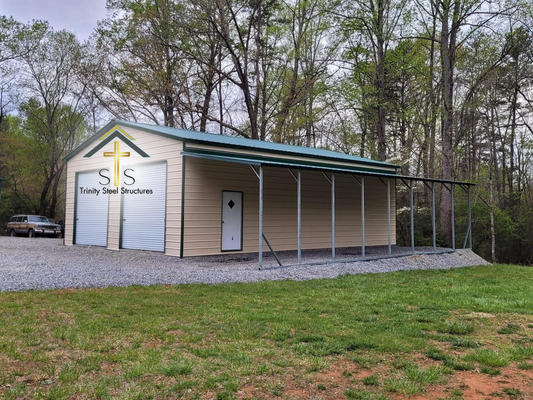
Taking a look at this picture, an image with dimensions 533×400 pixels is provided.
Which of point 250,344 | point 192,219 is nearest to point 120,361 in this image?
point 250,344

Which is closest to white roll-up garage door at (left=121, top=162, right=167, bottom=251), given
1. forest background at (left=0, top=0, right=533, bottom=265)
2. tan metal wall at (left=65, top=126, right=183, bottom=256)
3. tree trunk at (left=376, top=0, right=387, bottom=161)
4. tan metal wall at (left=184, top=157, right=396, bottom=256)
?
tan metal wall at (left=65, top=126, right=183, bottom=256)

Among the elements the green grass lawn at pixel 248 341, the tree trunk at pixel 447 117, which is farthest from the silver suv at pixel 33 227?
the tree trunk at pixel 447 117

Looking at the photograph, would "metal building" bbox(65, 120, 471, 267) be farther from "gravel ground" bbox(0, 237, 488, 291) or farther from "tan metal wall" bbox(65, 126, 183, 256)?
"gravel ground" bbox(0, 237, 488, 291)

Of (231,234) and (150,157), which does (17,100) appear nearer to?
(150,157)

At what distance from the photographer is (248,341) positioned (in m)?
4.06

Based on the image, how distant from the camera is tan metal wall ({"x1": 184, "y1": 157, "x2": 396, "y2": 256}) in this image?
11.1 m

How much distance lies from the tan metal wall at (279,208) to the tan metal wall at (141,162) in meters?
0.33

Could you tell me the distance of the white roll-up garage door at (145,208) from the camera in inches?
453

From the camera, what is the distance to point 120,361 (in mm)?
3428

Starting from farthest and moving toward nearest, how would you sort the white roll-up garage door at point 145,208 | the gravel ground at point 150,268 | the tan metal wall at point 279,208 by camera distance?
the white roll-up garage door at point 145,208 → the tan metal wall at point 279,208 → the gravel ground at point 150,268

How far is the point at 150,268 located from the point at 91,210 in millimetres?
5973

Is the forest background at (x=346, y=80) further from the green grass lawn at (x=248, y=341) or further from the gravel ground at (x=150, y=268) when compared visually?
the green grass lawn at (x=248, y=341)

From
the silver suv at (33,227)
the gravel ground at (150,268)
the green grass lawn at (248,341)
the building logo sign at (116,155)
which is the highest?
the building logo sign at (116,155)

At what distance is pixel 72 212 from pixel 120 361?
1240 cm
